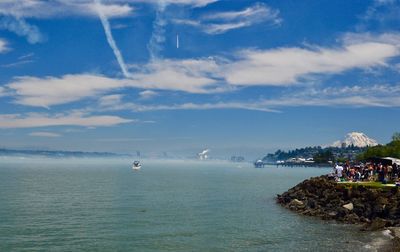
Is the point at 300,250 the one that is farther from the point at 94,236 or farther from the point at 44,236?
the point at 44,236

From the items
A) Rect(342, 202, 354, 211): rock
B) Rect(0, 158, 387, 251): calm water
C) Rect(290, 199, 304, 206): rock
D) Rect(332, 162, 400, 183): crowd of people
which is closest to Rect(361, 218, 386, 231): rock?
Rect(0, 158, 387, 251): calm water

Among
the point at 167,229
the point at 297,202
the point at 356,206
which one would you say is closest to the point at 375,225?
the point at 356,206

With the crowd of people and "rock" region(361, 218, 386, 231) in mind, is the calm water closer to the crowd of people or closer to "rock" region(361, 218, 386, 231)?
"rock" region(361, 218, 386, 231)

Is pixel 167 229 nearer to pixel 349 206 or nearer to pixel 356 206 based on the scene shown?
pixel 349 206

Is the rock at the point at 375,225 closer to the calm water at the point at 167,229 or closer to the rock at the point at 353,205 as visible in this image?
the rock at the point at 353,205

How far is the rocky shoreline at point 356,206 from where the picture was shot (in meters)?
46.1

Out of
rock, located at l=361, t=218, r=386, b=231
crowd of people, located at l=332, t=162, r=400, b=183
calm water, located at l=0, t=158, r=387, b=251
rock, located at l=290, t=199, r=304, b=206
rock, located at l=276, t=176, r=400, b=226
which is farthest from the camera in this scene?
crowd of people, located at l=332, t=162, r=400, b=183

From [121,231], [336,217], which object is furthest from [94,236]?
[336,217]

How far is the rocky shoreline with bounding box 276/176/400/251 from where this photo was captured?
4612cm

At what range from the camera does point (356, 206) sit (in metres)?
53.0

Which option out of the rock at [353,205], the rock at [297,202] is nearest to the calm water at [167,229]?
the rock at [353,205]

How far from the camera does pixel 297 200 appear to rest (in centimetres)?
6575

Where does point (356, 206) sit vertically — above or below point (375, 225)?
above

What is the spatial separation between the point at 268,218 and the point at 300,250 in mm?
17463
